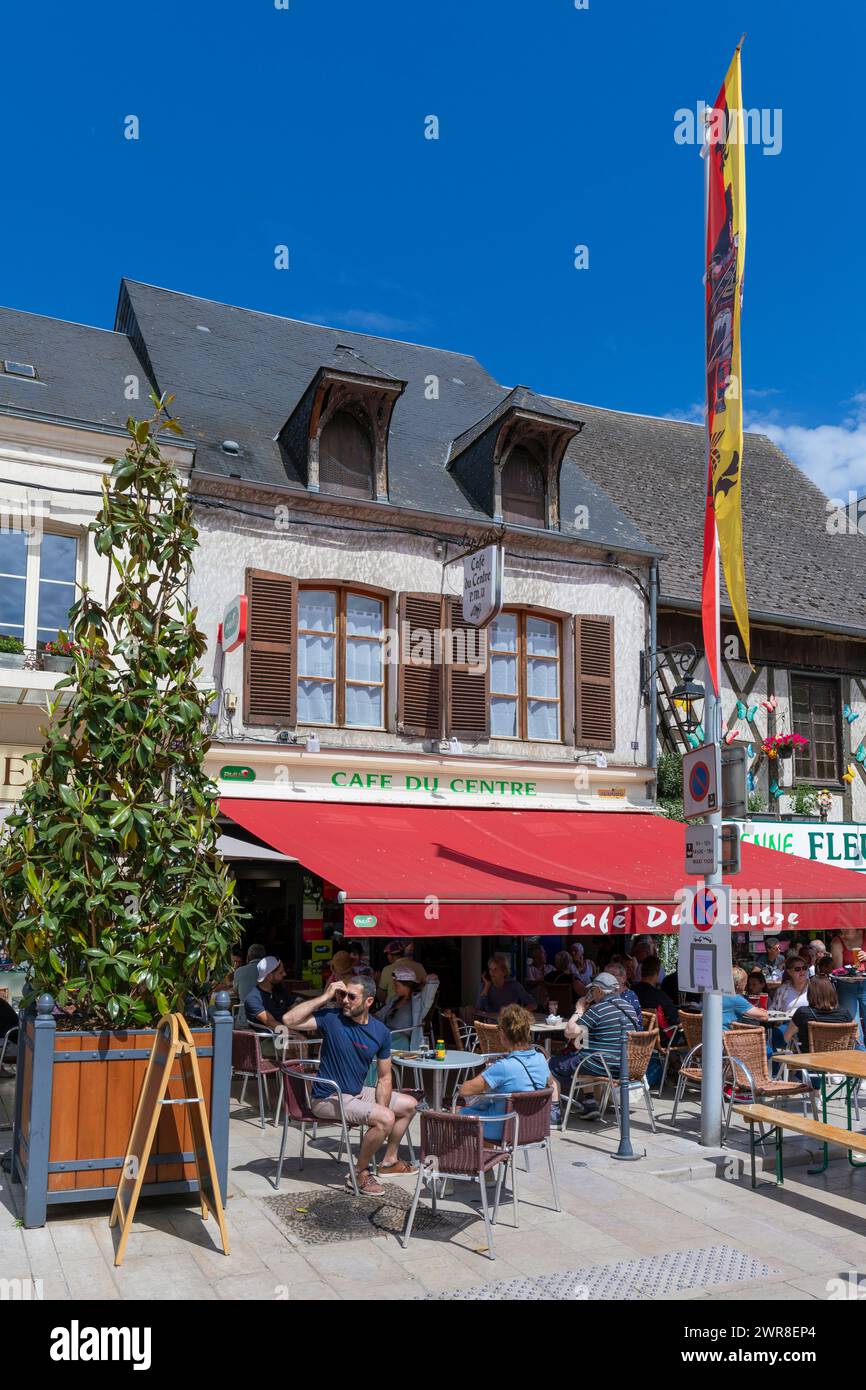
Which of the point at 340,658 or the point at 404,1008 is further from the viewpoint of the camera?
the point at 340,658

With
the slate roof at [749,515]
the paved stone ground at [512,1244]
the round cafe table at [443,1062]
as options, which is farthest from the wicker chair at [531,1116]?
the slate roof at [749,515]

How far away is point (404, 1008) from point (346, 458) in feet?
22.2

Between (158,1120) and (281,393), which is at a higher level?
(281,393)

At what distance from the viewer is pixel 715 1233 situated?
6676mm

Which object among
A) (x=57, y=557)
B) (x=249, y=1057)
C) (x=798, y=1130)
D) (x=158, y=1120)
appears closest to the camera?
(x=158, y=1120)

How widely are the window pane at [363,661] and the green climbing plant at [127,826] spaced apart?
6.53 meters

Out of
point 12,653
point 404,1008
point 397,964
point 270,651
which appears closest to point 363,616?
point 270,651

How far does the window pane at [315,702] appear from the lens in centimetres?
1341

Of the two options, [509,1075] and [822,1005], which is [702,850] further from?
[822,1005]

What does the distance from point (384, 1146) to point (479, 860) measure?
11.7ft

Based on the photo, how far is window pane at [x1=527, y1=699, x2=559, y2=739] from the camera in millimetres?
14883

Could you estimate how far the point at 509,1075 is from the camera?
23.4 ft
